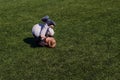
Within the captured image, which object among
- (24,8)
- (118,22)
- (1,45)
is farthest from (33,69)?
(24,8)

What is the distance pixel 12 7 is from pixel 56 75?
4.70 m

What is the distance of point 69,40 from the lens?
24.1ft

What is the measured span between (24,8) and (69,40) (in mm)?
3080

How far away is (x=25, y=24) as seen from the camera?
8523 millimetres

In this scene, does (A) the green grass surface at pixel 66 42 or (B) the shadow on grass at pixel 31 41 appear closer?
(A) the green grass surface at pixel 66 42

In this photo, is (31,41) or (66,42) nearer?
(66,42)

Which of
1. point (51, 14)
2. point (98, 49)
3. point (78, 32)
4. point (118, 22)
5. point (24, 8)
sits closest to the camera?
point (98, 49)

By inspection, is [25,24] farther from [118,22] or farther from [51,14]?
[118,22]

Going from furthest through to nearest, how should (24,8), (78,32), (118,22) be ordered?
(24,8)
(118,22)
(78,32)

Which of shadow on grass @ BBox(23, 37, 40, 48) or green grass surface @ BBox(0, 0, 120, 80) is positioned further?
shadow on grass @ BBox(23, 37, 40, 48)

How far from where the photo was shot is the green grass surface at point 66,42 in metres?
6.03

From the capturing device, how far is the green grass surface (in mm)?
6031

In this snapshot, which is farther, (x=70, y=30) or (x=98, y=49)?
(x=70, y=30)

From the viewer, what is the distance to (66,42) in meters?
7.25
